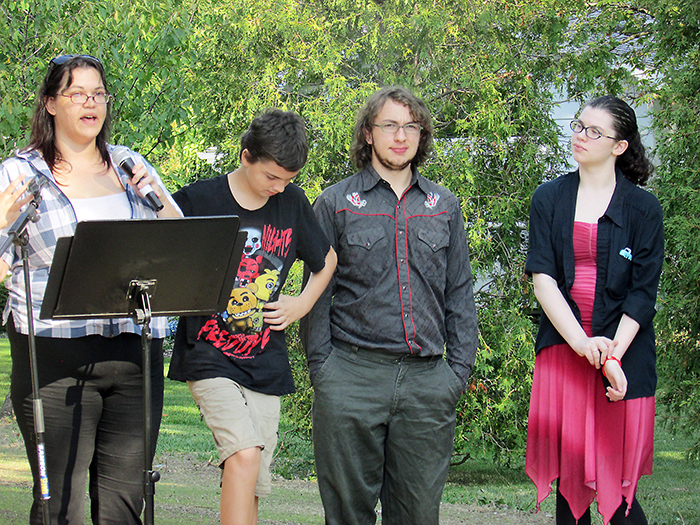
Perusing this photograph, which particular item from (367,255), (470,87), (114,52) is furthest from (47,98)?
(470,87)

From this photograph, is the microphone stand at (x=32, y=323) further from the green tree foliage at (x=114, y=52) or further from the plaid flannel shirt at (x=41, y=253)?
the green tree foliage at (x=114, y=52)

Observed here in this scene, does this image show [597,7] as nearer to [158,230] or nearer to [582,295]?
[582,295]

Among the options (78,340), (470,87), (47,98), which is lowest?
(78,340)

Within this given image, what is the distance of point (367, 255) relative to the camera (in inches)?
141

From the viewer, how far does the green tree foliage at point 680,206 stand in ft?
20.4

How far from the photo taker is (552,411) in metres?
3.75

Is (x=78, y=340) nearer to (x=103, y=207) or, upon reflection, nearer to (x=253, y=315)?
(x=103, y=207)

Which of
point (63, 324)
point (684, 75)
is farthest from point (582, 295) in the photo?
point (684, 75)

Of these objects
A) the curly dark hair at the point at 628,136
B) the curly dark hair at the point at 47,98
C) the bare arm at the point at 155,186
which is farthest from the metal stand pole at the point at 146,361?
the curly dark hair at the point at 628,136

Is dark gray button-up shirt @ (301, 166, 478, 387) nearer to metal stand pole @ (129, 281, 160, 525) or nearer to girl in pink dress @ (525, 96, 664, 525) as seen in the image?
girl in pink dress @ (525, 96, 664, 525)

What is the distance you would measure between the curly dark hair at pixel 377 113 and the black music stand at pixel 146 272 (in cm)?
119

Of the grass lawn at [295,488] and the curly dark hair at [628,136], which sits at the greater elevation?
the curly dark hair at [628,136]

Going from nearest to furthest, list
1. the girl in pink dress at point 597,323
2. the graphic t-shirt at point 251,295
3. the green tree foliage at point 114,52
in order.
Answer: the graphic t-shirt at point 251,295 → the girl in pink dress at point 597,323 → the green tree foliage at point 114,52

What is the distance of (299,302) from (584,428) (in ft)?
4.82
